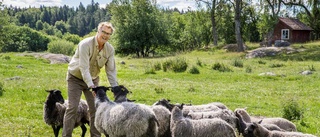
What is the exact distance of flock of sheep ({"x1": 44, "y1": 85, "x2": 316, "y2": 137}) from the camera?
6.76m

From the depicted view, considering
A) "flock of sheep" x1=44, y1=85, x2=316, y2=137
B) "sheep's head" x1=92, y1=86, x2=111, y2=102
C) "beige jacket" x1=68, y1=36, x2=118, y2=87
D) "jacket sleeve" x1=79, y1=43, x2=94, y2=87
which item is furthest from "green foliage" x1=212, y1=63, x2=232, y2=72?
"jacket sleeve" x1=79, y1=43, x2=94, y2=87

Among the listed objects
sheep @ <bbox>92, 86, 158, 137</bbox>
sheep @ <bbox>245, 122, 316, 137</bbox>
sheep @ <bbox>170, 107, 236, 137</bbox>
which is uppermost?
sheep @ <bbox>92, 86, 158, 137</bbox>

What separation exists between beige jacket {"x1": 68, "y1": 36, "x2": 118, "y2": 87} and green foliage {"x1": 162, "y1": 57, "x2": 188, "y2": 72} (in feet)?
57.6

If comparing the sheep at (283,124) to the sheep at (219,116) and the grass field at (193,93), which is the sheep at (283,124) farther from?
the sheep at (219,116)

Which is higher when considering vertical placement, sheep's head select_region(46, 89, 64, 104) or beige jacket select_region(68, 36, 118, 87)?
beige jacket select_region(68, 36, 118, 87)

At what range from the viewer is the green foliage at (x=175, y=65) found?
2564 cm

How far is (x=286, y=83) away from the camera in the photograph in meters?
19.8

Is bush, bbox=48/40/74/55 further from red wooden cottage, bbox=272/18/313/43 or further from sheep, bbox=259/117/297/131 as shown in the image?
sheep, bbox=259/117/297/131

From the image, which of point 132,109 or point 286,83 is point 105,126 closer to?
point 132,109

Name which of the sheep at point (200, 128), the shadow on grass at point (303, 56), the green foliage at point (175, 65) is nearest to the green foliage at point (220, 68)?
the green foliage at point (175, 65)

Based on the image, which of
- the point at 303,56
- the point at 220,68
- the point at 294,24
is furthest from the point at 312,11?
the point at 220,68

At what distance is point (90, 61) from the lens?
7914 millimetres

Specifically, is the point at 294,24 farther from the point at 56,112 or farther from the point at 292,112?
the point at 56,112

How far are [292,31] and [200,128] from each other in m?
53.5
